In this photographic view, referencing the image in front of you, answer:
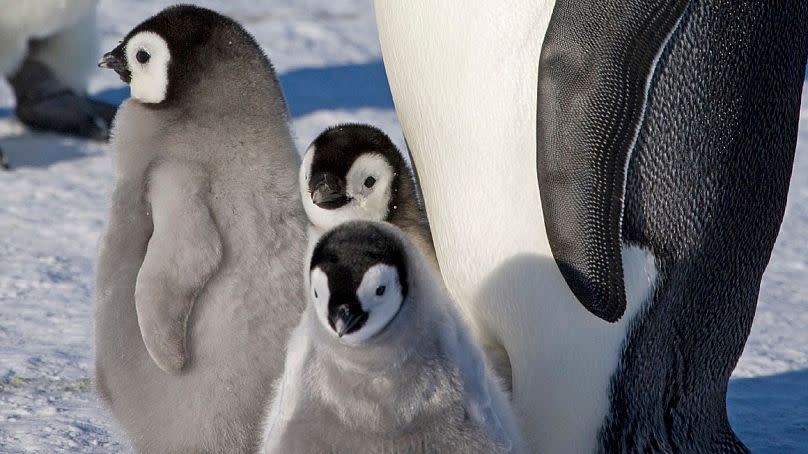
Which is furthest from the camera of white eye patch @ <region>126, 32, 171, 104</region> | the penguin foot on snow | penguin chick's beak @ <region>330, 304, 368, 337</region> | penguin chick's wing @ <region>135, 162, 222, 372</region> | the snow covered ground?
the penguin foot on snow

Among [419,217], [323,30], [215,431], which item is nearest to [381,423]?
[215,431]

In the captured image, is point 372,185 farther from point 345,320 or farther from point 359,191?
point 345,320

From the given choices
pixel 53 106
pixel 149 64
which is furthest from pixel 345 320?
pixel 53 106

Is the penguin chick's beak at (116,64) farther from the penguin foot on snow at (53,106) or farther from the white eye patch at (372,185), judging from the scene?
the penguin foot on snow at (53,106)

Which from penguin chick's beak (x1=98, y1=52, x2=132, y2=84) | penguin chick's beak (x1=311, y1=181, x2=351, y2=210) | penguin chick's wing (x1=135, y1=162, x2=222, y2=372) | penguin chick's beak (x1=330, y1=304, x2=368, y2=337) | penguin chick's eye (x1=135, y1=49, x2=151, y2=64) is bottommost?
penguin chick's wing (x1=135, y1=162, x2=222, y2=372)

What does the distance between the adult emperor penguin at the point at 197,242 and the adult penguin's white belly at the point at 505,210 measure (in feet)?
0.71

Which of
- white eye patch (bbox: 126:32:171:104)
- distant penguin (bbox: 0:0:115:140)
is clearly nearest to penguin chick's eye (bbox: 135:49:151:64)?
white eye patch (bbox: 126:32:171:104)

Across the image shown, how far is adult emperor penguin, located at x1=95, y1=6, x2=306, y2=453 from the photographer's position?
2.01 metres

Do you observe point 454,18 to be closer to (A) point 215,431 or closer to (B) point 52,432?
(A) point 215,431

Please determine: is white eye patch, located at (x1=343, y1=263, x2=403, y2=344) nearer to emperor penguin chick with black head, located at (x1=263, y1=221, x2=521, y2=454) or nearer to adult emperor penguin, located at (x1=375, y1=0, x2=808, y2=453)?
emperor penguin chick with black head, located at (x1=263, y1=221, x2=521, y2=454)

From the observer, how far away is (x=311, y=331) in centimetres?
176

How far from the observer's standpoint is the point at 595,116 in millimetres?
1857

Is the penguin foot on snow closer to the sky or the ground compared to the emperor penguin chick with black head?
closer to the ground

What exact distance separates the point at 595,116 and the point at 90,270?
63.3 inches
